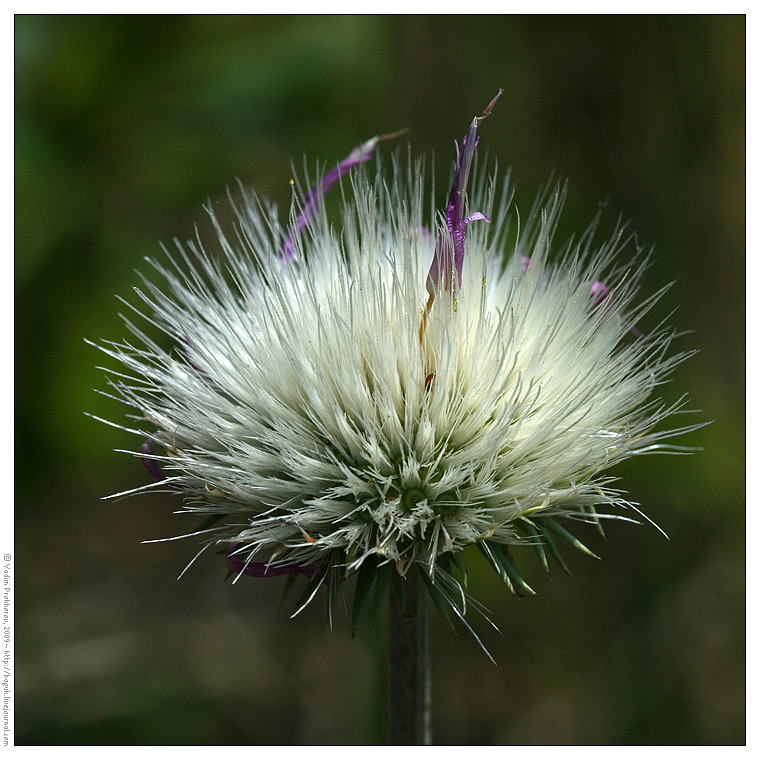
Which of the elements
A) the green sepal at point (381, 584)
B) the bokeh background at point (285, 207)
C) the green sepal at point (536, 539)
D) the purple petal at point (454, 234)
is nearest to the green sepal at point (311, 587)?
the green sepal at point (381, 584)

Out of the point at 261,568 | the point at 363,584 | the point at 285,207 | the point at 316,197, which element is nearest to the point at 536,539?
the point at 363,584

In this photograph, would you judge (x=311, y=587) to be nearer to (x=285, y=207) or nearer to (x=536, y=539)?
(x=536, y=539)

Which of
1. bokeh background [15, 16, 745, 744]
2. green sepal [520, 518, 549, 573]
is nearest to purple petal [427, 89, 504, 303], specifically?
green sepal [520, 518, 549, 573]

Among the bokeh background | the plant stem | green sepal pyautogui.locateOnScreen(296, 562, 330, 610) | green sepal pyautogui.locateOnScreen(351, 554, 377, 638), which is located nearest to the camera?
green sepal pyautogui.locateOnScreen(351, 554, 377, 638)

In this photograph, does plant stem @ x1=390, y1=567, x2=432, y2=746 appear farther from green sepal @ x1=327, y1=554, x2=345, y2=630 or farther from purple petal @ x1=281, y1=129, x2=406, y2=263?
purple petal @ x1=281, y1=129, x2=406, y2=263

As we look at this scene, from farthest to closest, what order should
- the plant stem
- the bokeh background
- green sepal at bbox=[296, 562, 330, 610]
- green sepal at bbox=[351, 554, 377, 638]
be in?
the bokeh background < the plant stem < green sepal at bbox=[296, 562, 330, 610] < green sepal at bbox=[351, 554, 377, 638]

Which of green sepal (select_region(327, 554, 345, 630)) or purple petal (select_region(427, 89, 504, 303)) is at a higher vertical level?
purple petal (select_region(427, 89, 504, 303))
